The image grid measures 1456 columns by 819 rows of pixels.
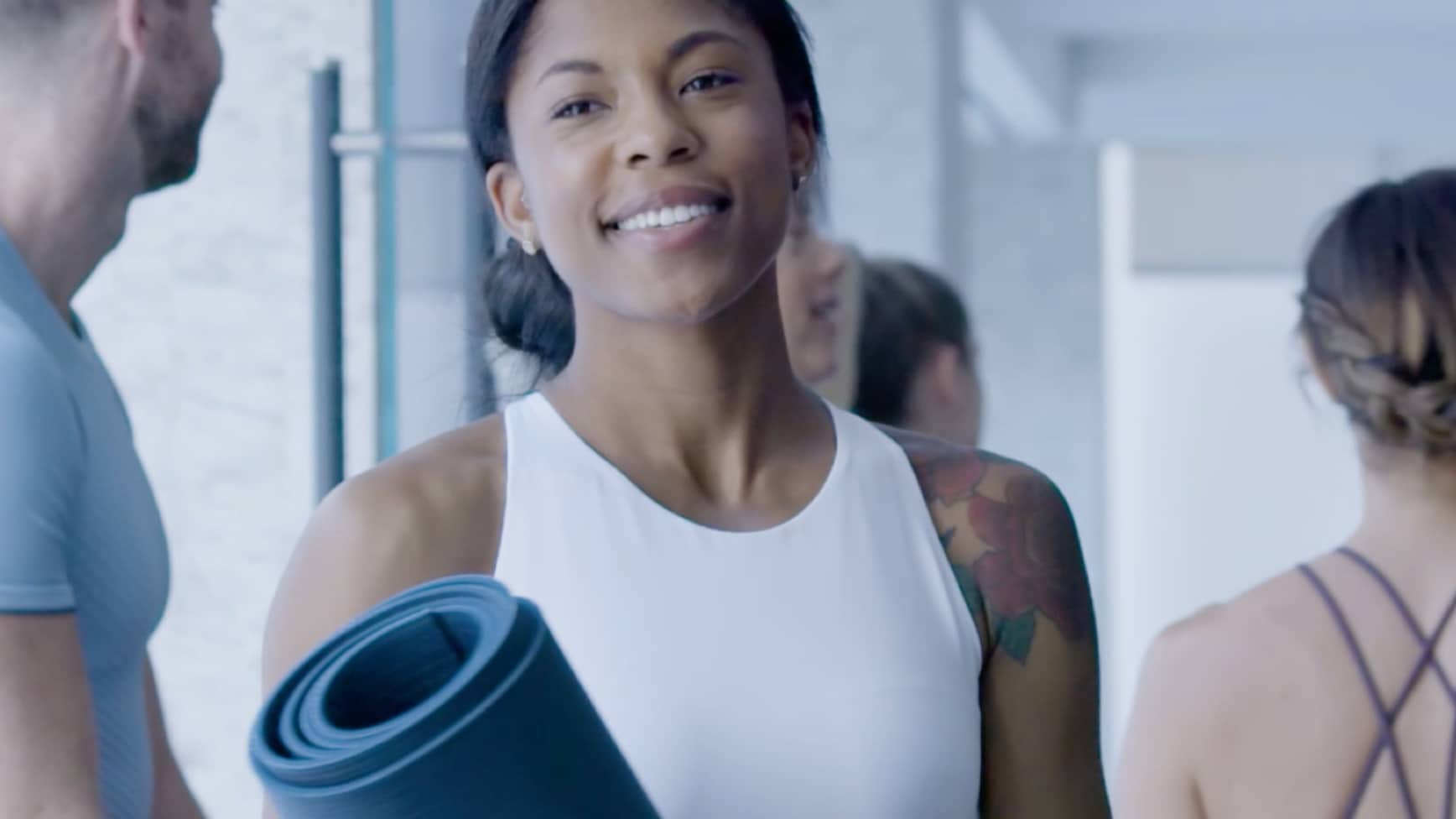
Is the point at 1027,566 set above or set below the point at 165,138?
below

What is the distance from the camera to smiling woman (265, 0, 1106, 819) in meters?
1.06

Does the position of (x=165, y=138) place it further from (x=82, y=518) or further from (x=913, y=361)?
(x=913, y=361)

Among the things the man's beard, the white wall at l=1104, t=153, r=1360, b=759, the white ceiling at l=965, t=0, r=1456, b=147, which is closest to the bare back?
the man's beard

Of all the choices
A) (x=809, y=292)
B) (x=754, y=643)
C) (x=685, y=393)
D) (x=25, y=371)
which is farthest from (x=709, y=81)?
(x=809, y=292)

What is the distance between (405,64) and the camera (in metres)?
1.70

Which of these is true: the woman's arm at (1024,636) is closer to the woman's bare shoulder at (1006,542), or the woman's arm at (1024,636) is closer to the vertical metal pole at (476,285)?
the woman's bare shoulder at (1006,542)

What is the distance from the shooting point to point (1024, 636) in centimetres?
114

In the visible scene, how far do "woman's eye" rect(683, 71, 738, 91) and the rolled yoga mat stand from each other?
41cm

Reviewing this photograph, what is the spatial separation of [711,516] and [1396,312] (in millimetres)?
657

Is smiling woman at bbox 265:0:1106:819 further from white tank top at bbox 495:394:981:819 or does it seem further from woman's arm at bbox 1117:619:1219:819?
woman's arm at bbox 1117:619:1219:819

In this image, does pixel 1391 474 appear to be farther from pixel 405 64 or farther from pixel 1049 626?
pixel 405 64

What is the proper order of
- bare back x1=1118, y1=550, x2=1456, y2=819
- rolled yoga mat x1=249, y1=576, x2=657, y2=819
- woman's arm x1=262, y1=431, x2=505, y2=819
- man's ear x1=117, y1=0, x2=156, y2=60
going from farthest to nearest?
bare back x1=1118, y1=550, x2=1456, y2=819 < man's ear x1=117, y1=0, x2=156, y2=60 < woman's arm x1=262, y1=431, x2=505, y2=819 < rolled yoga mat x1=249, y1=576, x2=657, y2=819

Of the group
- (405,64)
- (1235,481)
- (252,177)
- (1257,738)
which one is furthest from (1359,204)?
(1235,481)

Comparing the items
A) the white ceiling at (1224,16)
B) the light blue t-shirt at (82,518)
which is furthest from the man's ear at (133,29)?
the white ceiling at (1224,16)
